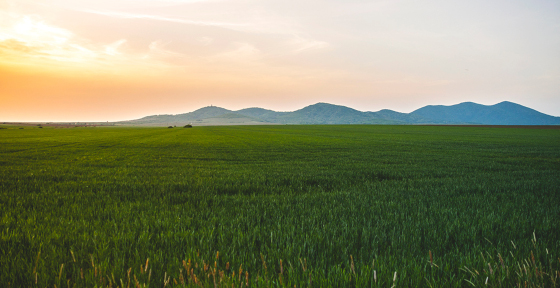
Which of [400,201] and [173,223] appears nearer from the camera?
[173,223]

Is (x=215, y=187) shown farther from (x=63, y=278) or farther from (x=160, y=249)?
(x=63, y=278)

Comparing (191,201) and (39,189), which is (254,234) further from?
(39,189)

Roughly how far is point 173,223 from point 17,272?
8.27ft

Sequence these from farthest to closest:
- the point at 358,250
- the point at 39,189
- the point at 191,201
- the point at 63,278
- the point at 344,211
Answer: the point at 39,189 → the point at 191,201 → the point at 344,211 → the point at 358,250 → the point at 63,278

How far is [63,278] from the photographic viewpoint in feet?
11.4

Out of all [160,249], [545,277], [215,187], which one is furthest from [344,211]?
[215,187]

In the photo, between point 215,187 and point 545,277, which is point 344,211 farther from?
point 215,187

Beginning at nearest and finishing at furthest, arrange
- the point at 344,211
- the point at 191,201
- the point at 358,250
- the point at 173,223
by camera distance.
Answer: the point at 358,250, the point at 173,223, the point at 344,211, the point at 191,201

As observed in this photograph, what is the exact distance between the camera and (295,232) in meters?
5.46

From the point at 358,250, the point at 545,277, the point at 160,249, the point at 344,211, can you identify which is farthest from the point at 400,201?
the point at 160,249

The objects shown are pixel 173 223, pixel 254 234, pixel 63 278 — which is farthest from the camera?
pixel 173 223

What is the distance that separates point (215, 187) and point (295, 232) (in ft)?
19.1

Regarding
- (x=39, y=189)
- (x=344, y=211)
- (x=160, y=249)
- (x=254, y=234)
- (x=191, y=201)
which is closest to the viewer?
(x=160, y=249)

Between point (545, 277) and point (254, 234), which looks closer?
point (545, 277)
